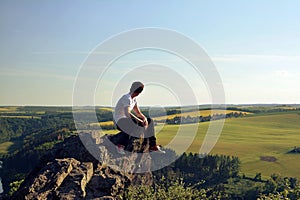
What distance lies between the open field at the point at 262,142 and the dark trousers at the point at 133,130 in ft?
252

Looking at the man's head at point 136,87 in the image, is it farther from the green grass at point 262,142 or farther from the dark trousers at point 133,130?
the green grass at point 262,142

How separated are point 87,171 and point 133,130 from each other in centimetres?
308

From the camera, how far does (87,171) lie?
Result: 1448cm

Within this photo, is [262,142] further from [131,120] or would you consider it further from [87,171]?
Result: [87,171]

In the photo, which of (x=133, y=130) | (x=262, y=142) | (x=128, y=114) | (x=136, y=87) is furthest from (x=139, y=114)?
(x=262, y=142)

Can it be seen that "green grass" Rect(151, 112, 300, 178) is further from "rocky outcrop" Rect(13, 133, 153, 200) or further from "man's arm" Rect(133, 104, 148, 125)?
"man's arm" Rect(133, 104, 148, 125)

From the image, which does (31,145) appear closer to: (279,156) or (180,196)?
(279,156)

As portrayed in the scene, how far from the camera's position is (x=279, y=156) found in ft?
431

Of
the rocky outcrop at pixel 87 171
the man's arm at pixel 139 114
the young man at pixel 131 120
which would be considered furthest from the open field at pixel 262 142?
the man's arm at pixel 139 114

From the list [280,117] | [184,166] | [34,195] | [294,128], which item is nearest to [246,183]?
[184,166]

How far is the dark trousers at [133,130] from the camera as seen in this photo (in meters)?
16.0

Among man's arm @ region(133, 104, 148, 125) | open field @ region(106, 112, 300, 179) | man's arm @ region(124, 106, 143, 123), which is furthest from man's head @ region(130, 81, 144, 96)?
open field @ region(106, 112, 300, 179)

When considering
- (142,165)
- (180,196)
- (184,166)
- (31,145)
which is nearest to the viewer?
(180,196)

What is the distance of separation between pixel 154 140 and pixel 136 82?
3655 mm
